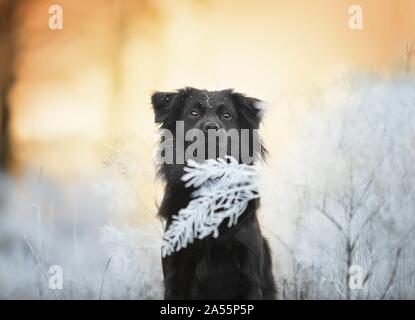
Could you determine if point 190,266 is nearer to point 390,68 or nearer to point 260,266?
point 260,266

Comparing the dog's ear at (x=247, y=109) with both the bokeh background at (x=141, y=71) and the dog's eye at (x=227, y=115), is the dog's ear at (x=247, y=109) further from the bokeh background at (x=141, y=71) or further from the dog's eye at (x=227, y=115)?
the bokeh background at (x=141, y=71)

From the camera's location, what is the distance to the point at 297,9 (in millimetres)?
4340

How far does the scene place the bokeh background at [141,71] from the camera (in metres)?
4.29

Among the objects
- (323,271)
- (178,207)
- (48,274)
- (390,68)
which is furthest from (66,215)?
(390,68)

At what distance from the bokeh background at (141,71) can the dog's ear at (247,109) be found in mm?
229

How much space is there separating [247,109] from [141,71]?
0.79 metres

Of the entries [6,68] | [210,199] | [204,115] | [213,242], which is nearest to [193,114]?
[204,115]

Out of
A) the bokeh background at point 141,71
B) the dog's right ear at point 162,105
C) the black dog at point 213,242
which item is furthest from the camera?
the bokeh background at point 141,71

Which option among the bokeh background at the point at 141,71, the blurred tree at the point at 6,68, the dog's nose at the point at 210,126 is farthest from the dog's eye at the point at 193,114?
the blurred tree at the point at 6,68

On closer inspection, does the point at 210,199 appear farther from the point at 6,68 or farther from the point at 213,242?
the point at 6,68

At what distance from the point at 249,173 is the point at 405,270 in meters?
1.25

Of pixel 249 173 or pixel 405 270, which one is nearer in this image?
pixel 249 173

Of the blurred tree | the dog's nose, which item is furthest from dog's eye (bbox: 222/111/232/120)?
the blurred tree

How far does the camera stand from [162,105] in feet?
13.2
